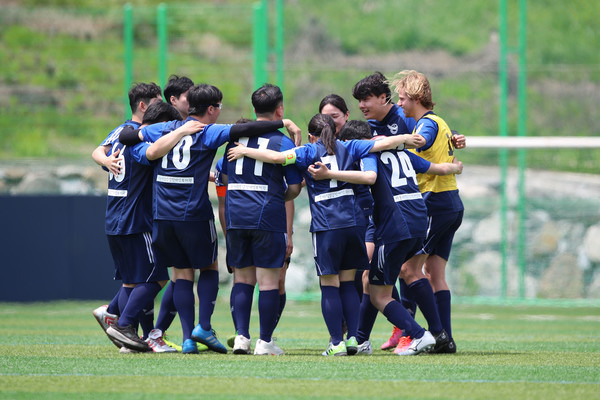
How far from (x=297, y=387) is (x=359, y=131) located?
2.33 metres

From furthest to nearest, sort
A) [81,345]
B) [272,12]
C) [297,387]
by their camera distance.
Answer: [272,12]
[81,345]
[297,387]

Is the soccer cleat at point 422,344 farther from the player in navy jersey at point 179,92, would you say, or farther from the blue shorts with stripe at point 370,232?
the player in navy jersey at point 179,92

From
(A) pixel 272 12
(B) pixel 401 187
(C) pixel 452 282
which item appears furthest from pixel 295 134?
(A) pixel 272 12

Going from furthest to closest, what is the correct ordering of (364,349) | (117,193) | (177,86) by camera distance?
1. (177,86)
2. (117,193)
3. (364,349)

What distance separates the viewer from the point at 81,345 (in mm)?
7125

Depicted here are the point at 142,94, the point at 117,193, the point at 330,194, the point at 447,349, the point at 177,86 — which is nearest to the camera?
the point at 330,194

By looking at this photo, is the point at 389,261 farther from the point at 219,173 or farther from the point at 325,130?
the point at 219,173

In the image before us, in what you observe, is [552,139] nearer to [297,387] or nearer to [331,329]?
[331,329]

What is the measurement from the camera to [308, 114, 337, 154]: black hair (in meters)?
6.16

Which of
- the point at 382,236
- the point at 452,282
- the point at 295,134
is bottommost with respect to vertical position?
the point at 452,282

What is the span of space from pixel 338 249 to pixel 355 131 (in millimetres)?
949

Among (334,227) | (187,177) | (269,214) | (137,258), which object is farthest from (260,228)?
(137,258)

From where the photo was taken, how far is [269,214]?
6.12m

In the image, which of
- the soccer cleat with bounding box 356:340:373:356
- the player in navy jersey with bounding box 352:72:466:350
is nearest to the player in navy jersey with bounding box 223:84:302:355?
the soccer cleat with bounding box 356:340:373:356
